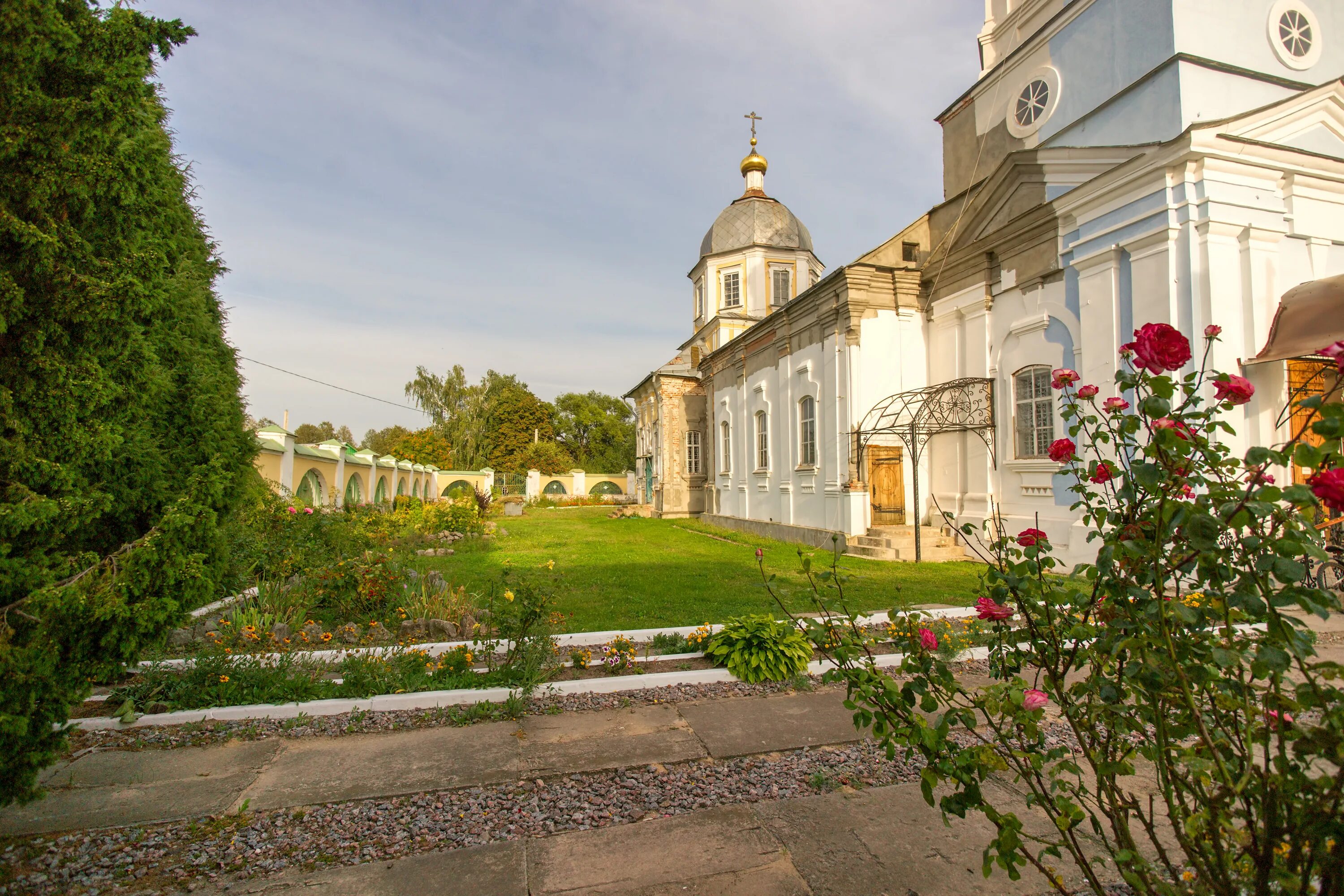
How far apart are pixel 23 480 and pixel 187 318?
4.81 ft

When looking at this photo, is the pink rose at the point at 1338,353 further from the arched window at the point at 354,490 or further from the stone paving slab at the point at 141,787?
the arched window at the point at 354,490

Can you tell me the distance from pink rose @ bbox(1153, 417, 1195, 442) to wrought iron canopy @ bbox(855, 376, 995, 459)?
10.4 m

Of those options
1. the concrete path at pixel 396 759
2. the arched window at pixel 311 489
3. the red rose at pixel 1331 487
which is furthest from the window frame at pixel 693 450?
the red rose at pixel 1331 487

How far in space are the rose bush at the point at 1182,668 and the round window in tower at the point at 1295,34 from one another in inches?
482

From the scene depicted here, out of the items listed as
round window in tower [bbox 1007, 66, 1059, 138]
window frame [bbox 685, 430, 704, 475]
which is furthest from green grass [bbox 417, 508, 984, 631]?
window frame [bbox 685, 430, 704, 475]

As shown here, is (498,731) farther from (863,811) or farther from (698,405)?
(698,405)

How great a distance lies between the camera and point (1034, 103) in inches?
489

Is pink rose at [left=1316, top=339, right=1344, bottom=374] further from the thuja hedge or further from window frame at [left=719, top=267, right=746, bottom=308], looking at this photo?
window frame at [left=719, top=267, right=746, bottom=308]

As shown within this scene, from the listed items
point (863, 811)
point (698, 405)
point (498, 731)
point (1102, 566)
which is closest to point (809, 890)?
point (863, 811)

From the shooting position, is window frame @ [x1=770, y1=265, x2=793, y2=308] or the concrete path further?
window frame @ [x1=770, y1=265, x2=793, y2=308]

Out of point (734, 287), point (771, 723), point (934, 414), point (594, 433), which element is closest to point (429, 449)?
point (594, 433)

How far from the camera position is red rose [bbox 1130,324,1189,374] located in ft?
6.25

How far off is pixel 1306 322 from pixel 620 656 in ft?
28.4

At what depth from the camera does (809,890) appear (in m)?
2.67
